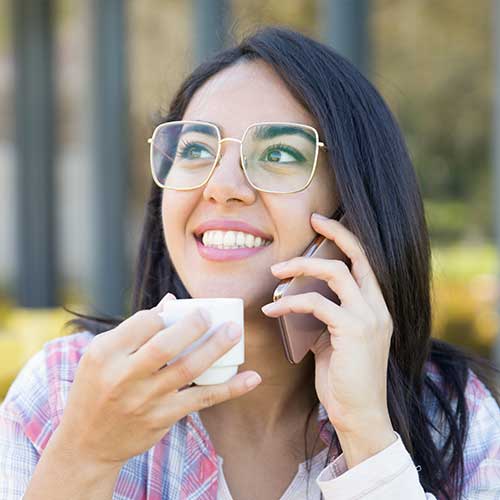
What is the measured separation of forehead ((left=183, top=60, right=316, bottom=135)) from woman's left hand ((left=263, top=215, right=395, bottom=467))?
0.32 m

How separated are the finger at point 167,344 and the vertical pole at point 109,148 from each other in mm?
6469

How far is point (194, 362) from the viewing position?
4.04 feet

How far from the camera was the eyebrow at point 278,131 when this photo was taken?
1657 mm

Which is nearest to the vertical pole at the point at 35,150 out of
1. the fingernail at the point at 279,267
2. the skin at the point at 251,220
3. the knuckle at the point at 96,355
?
the skin at the point at 251,220

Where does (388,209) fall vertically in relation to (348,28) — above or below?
below

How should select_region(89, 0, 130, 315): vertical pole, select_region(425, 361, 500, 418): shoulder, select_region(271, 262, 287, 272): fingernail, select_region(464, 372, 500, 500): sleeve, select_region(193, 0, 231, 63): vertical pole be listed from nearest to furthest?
select_region(271, 262, 287, 272): fingernail < select_region(464, 372, 500, 500): sleeve < select_region(425, 361, 500, 418): shoulder < select_region(193, 0, 231, 63): vertical pole < select_region(89, 0, 130, 315): vertical pole

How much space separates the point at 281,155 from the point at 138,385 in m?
0.61

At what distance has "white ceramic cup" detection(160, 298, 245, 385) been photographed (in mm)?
1282

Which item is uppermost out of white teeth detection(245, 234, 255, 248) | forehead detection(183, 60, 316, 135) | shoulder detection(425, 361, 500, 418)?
forehead detection(183, 60, 316, 135)

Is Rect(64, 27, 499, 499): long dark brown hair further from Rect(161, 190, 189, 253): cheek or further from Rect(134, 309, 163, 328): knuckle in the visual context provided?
Rect(134, 309, 163, 328): knuckle

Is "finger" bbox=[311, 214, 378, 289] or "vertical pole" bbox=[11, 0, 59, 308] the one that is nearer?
"finger" bbox=[311, 214, 378, 289]

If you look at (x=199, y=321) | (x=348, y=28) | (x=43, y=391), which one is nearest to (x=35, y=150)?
(x=348, y=28)

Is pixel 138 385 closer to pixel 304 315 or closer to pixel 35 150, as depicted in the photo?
pixel 304 315

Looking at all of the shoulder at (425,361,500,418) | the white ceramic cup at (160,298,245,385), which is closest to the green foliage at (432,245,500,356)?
the shoulder at (425,361,500,418)
